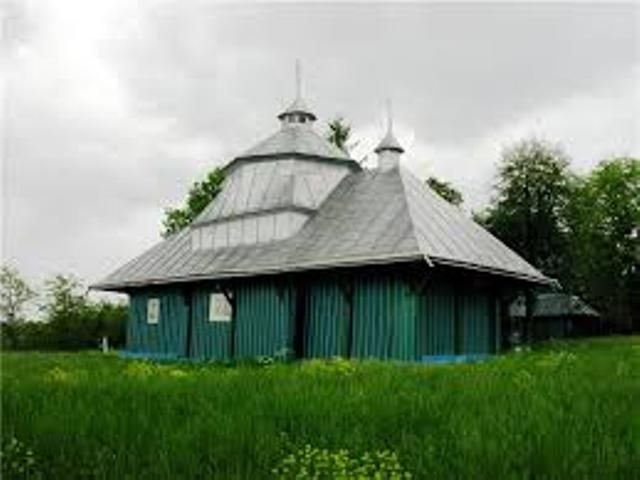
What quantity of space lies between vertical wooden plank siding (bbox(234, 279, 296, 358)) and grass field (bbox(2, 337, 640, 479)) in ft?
49.1

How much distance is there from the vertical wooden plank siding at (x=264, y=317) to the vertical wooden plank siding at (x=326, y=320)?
467mm

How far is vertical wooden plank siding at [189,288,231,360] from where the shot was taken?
26.3 m

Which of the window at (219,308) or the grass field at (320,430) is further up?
the window at (219,308)

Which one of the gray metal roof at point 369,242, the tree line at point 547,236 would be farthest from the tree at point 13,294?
the gray metal roof at point 369,242

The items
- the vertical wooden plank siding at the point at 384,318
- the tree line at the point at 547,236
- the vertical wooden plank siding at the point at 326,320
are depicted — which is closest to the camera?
the vertical wooden plank siding at the point at 384,318

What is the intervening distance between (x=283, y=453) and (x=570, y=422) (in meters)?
1.97

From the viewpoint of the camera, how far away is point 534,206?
49.4m

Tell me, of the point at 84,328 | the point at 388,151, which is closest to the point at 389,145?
the point at 388,151

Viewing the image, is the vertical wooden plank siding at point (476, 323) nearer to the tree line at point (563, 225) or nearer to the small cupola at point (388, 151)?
the small cupola at point (388, 151)

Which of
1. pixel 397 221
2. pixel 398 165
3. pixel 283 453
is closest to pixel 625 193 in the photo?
pixel 398 165

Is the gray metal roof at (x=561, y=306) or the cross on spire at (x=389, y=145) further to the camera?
the gray metal roof at (x=561, y=306)

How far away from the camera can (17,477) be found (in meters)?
5.42

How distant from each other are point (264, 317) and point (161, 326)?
5513 millimetres

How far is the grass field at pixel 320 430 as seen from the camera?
5.29 m
